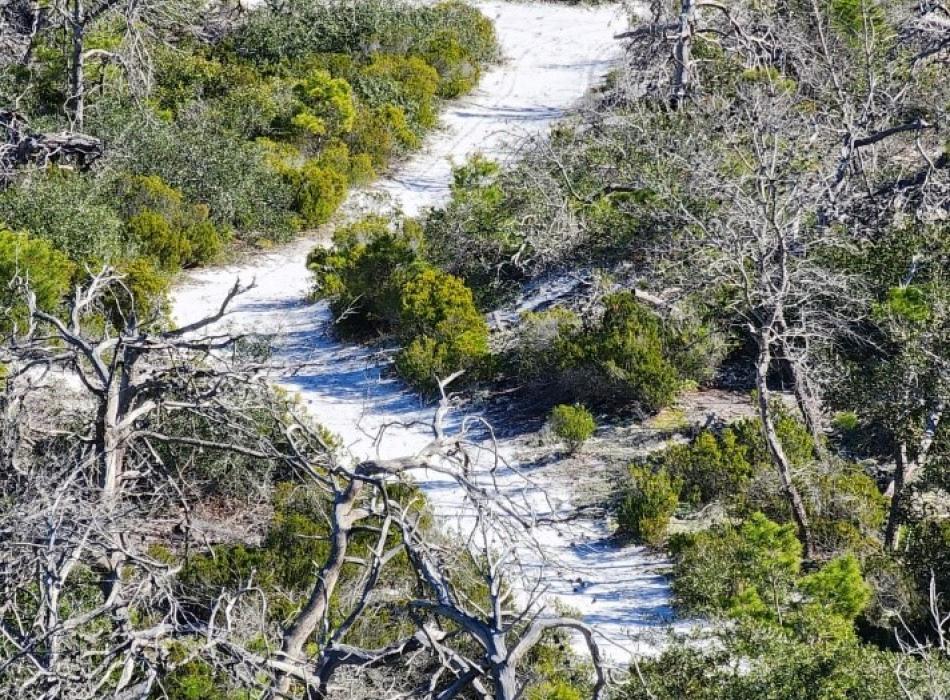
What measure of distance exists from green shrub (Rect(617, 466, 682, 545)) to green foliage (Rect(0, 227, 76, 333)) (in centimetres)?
557

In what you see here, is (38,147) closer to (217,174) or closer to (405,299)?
(217,174)

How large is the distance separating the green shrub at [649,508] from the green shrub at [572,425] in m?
1.07

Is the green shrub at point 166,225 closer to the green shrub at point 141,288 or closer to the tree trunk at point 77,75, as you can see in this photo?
the green shrub at point 141,288

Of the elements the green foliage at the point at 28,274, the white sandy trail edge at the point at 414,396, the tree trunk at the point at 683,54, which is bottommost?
the white sandy trail edge at the point at 414,396

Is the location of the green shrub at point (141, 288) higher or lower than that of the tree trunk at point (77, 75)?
lower

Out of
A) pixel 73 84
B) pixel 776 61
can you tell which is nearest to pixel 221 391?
pixel 73 84

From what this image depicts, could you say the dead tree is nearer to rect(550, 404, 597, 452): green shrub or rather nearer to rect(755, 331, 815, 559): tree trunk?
rect(755, 331, 815, 559): tree trunk

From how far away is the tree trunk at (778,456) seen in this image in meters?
8.96

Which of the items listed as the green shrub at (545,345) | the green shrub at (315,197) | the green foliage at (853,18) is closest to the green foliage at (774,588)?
the green shrub at (545,345)

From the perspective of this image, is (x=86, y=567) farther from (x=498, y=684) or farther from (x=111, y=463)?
(x=498, y=684)

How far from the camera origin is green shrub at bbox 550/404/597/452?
35.9 ft

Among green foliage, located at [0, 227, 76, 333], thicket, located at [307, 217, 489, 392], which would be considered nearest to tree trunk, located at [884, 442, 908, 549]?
thicket, located at [307, 217, 489, 392]

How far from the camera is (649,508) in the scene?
378 inches

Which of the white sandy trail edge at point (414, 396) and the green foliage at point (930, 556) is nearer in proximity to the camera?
the green foliage at point (930, 556)
